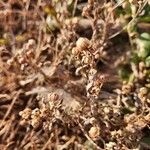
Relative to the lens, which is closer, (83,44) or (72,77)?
(83,44)

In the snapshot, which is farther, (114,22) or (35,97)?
(35,97)

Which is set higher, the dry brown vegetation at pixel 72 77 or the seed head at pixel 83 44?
the seed head at pixel 83 44

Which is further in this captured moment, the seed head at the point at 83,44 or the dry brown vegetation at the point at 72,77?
the dry brown vegetation at the point at 72,77

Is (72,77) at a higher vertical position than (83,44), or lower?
lower

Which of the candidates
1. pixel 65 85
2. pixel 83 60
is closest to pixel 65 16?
pixel 65 85

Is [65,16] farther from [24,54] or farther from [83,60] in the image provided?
[83,60]

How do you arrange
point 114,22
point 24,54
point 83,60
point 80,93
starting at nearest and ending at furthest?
point 83,60 → point 24,54 → point 114,22 → point 80,93

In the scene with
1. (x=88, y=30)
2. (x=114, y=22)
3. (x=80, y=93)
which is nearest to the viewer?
(x=114, y=22)

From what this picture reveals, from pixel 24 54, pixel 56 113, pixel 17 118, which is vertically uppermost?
pixel 24 54
